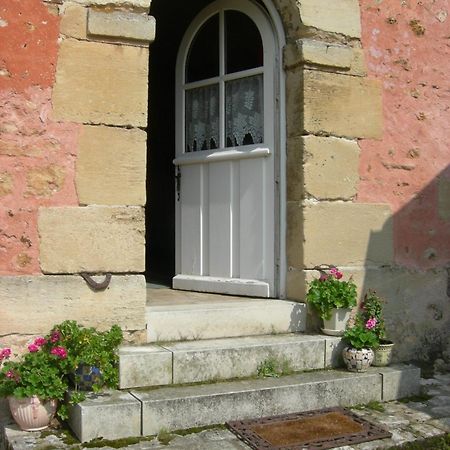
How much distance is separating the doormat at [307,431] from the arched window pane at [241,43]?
2.89m

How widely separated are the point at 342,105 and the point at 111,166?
1.98 metres

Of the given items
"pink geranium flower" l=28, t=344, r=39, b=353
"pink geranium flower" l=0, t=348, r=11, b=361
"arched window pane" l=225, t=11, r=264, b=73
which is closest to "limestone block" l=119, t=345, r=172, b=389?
"pink geranium flower" l=28, t=344, r=39, b=353

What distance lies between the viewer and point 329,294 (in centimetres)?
463

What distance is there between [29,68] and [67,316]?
162 centimetres

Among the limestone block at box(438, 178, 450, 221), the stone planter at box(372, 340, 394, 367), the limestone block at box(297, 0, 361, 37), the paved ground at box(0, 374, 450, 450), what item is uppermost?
the limestone block at box(297, 0, 361, 37)

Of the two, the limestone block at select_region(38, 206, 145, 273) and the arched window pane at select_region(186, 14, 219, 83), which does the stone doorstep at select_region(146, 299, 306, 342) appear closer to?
the limestone block at select_region(38, 206, 145, 273)

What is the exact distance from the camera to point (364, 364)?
14.6ft

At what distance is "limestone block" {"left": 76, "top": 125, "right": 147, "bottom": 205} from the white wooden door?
1.22 meters

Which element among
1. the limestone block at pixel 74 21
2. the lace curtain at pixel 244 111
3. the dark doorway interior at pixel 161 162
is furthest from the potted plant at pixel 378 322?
the dark doorway interior at pixel 161 162

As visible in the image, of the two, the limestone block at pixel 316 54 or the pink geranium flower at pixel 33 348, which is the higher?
the limestone block at pixel 316 54

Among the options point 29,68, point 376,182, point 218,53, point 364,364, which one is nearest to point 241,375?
point 364,364

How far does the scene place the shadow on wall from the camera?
5148 millimetres

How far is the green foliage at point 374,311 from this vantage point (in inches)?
186

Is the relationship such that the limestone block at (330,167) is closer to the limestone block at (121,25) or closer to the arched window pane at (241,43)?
the arched window pane at (241,43)
